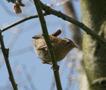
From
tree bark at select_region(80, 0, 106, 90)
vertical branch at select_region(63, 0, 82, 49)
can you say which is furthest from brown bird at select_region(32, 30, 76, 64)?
vertical branch at select_region(63, 0, 82, 49)

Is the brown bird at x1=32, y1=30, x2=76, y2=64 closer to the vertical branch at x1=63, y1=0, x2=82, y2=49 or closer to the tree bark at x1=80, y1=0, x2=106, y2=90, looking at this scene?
the tree bark at x1=80, y1=0, x2=106, y2=90

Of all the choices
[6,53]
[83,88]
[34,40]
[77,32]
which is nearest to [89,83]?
[83,88]

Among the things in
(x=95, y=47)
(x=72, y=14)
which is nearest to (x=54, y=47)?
(x=95, y=47)

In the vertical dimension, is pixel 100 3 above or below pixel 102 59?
above

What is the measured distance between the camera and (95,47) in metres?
1.88

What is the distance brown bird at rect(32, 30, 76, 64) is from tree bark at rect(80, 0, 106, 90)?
0.64 ft

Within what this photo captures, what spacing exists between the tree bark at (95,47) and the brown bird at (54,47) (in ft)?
0.64

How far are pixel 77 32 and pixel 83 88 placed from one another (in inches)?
46.5

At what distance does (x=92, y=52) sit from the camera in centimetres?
188

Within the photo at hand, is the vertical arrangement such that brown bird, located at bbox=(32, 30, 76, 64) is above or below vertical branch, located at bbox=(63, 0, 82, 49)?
below

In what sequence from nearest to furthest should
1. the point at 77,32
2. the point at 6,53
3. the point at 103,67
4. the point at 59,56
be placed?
the point at 6,53, the point at 59,56, the point at 103,67, the point at 77,32

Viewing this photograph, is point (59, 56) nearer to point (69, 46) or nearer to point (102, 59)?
point (69, 46)

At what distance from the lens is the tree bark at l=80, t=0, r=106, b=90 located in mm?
1865

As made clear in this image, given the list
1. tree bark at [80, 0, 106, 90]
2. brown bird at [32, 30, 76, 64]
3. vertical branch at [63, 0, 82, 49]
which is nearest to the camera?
brown bird at [32, 30, 76, 64]
